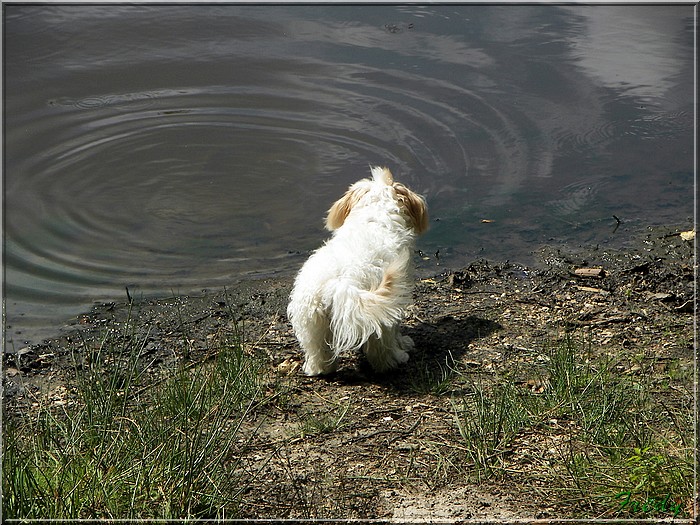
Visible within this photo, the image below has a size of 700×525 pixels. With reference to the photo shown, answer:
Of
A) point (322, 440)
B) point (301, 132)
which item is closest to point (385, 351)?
point (322, 440)

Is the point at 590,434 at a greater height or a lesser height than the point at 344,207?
lesser

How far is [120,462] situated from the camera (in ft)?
9.67

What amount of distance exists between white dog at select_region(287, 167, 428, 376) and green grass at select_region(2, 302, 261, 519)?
3.25 ft

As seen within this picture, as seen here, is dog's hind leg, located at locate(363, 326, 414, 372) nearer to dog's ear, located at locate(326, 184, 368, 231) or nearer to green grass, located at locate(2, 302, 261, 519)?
dog's ear, located at locate(326, 184, 368, 231)

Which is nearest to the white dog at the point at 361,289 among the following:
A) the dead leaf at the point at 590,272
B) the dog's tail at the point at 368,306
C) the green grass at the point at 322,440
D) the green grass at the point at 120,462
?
the dog's tail at the point at 368,306

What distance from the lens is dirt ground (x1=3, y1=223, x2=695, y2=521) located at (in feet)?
10.7

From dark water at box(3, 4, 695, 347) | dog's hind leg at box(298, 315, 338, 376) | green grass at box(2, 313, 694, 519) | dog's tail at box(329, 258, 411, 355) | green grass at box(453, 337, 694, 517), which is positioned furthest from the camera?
dark water at box(3, 4, 695, 347)

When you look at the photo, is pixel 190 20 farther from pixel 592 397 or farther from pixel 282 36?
pixel 592 397

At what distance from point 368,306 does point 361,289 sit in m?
0.18

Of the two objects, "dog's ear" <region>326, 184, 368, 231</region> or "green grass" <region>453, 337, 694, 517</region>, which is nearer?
"green grass" <region>453, 337, 694, 517</region>

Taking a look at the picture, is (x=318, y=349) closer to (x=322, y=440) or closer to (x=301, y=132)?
(x=322, y=440)

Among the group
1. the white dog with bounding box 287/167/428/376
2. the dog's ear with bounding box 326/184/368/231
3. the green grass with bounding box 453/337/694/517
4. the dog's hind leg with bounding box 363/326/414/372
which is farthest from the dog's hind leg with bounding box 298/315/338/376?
the dog's ear with bounding box 326/184/368/231

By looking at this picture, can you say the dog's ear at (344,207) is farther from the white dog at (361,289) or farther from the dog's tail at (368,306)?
the dog's tail at (368,306)

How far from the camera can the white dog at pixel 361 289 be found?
4160 mm
